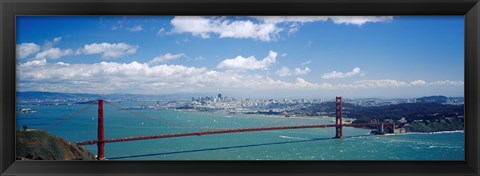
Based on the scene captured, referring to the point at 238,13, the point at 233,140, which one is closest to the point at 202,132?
the point at 233,140

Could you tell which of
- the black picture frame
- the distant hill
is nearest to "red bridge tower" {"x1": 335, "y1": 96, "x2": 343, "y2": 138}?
the black picture frame

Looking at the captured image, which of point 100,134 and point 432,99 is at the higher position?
point 432,99

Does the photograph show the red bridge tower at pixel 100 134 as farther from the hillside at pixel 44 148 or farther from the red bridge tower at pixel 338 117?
the red bridge tower at pixel 338 117

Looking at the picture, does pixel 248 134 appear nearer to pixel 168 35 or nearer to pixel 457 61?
pixel 168 35

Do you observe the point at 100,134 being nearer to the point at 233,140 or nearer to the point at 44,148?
the point at 44,148

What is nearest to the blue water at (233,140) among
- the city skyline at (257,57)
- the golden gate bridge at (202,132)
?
the golden gate bridge at (202,132)
